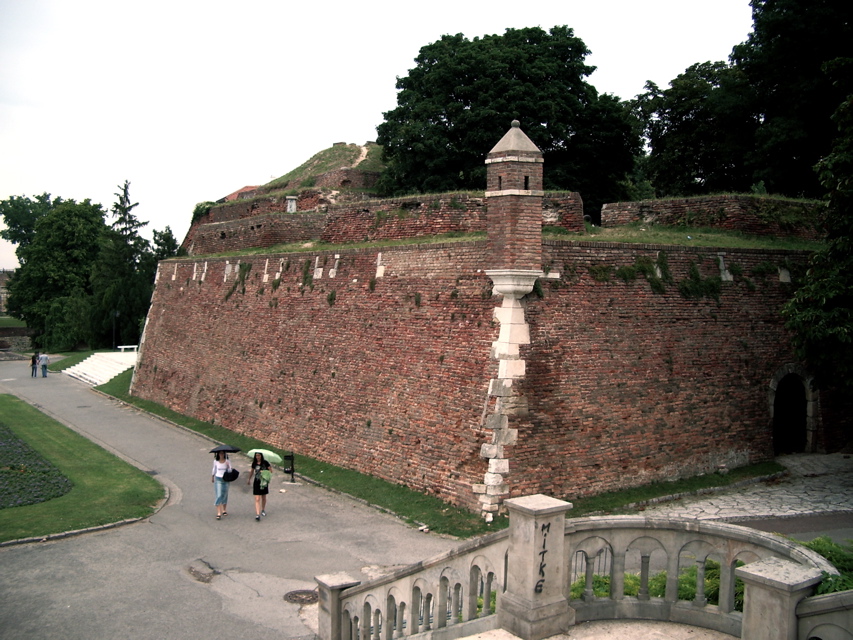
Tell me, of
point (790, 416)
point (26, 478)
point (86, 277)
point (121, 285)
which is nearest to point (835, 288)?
point (790, 416)

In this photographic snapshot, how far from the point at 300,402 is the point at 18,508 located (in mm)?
6534

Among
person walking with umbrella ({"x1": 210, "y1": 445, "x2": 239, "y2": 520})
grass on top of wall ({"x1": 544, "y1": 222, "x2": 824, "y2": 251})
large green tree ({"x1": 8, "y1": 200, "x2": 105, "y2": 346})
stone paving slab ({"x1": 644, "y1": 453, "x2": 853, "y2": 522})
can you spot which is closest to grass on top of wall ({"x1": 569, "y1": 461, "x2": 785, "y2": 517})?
stone paving slab ({"x1": 644, "y1": 453, "x2": 853, "y2": 522})

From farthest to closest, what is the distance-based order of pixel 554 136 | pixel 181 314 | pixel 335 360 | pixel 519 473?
pixel 554 136
pixel 181 314
pixel 335 360
pixel 519 473

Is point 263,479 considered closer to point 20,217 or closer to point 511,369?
point 511,369

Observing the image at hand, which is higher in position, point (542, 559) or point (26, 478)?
point (542, 559)

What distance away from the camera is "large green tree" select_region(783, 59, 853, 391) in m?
13.3

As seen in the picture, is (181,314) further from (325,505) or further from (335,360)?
(325,505)

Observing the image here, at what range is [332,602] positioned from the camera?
8398 millimetres

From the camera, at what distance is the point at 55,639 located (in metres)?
9.07

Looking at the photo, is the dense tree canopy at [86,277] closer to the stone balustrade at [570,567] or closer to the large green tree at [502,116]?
the large green tree at [502,116]

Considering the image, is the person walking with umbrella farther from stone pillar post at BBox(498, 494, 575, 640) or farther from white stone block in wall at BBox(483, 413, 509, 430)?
stone pillar post at BBox(498, 494, 575, 640)

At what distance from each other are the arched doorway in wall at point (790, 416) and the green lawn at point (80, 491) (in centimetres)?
1346

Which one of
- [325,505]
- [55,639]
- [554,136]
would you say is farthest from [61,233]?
[55,639]

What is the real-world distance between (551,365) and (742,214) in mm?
8666
